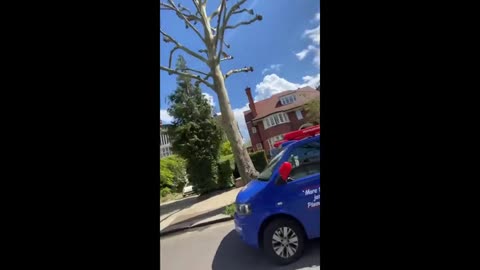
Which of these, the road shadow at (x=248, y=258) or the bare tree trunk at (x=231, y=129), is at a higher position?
the bare tree trunk at (x=231, y=129)

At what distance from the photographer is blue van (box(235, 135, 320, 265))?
3340 mm

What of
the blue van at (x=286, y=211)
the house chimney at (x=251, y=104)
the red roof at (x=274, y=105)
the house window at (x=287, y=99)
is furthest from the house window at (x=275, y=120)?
the blue van at (x=286, y=211)

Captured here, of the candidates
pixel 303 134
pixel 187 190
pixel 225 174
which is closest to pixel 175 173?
pixel 187 190

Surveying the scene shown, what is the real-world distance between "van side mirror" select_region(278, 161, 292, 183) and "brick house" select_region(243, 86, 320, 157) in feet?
60.1

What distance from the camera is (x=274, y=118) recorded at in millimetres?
22984

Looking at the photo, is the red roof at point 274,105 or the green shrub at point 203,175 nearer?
the green shrub at point 203,175

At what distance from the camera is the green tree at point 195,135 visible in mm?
11945

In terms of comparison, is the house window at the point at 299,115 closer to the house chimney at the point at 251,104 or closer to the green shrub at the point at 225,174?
the house chimney at the point at 251,104

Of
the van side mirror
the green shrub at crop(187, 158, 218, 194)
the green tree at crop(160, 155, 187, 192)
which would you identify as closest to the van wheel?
the van side mirror
